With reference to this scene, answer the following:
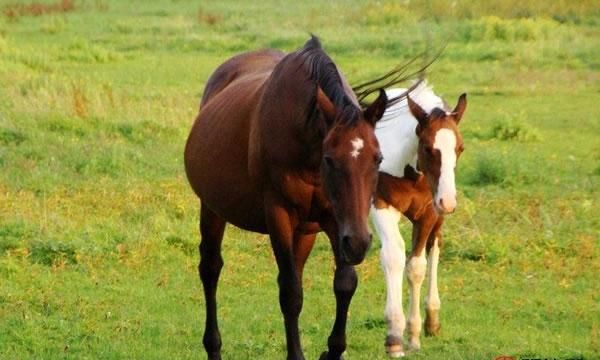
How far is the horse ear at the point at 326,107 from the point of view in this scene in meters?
5.50

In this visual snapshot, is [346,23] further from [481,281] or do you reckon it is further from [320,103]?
[320,103]

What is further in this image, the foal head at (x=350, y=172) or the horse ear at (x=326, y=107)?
the horse ear at (x=326, y=107)

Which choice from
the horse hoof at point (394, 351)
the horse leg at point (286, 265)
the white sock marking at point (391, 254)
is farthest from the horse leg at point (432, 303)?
the horse leg at point (286, 265)

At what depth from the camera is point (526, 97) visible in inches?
771

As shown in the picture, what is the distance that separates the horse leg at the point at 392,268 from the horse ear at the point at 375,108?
6.45ft

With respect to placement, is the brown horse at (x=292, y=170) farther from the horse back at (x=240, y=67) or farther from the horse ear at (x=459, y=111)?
the horse ear at (x=459, y=111)

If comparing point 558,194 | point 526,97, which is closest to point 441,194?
point 558,194

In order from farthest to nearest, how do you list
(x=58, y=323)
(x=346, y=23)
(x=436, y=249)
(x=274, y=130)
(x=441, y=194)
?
(x=346, y=23) → (x=436, y=249) → (x=58, y=323) → (x=441, y=194) → (x=274, y=130)

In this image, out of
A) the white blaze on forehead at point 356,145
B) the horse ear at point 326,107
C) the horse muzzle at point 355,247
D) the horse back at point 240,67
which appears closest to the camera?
the horse muzzle at point 355,247

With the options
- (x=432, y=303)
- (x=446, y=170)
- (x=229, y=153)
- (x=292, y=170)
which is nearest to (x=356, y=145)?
(x=292, y=170)

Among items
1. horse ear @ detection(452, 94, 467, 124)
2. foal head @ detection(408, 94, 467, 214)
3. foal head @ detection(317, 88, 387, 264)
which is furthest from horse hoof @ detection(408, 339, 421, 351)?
foal head @ detection(317, 88, 387, 264)

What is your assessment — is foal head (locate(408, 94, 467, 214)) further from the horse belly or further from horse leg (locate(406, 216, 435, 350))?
the horse belly

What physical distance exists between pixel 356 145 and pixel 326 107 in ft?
0.80

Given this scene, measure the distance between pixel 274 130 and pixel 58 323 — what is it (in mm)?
2376
